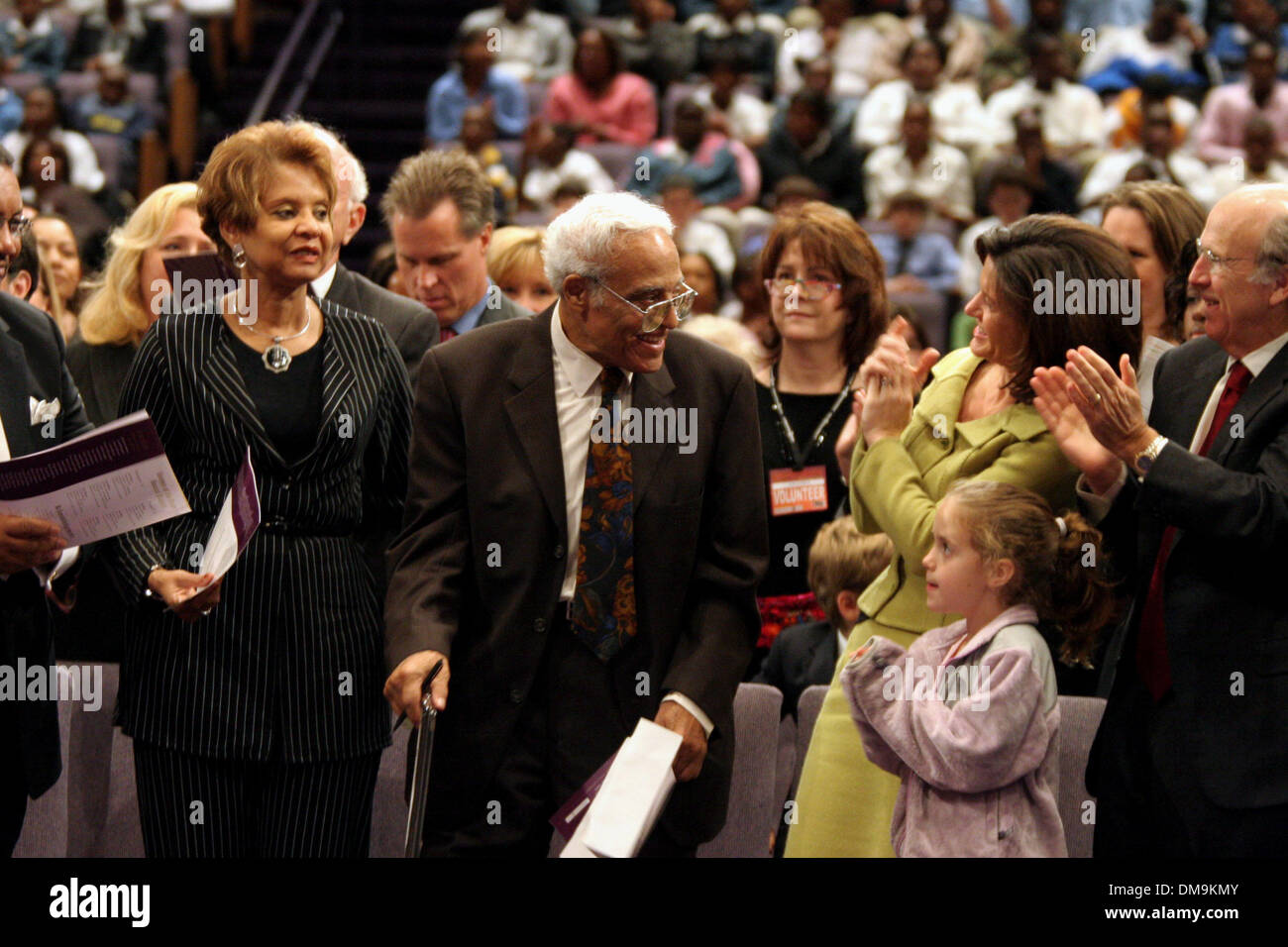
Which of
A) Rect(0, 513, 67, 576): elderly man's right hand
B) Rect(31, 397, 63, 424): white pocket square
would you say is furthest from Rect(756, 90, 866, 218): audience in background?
Rect(0, 513, 67, 576): elderly man's right hand

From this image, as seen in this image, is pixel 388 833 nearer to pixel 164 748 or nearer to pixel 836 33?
pixel 164 748

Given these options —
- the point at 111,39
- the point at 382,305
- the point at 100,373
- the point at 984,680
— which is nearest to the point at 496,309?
the point at 382,305

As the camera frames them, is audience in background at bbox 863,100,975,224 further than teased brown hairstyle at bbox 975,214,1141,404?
Yes

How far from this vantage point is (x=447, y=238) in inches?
162

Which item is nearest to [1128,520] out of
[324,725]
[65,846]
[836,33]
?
[324,725]

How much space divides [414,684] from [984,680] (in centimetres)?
98

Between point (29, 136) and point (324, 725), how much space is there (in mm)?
7388

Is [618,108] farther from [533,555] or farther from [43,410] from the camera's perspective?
[533,555]

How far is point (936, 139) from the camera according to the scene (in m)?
9.02

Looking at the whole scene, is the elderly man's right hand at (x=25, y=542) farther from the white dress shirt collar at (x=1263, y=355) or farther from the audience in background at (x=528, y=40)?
the audience in background at (x=528, y=40)

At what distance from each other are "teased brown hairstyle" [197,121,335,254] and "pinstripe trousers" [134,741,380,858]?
0.92 meters

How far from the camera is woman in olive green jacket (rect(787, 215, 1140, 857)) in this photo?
9.76 ft

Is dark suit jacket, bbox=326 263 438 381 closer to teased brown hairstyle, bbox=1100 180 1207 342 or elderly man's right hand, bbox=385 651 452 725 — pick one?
elderly man's right hand, bbox=385 651 452 725

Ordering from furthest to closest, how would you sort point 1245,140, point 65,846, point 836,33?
point 836,33 < point 1245,140 < point 65,846
